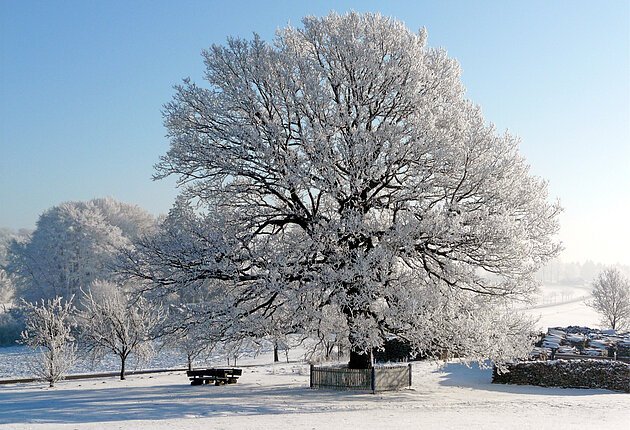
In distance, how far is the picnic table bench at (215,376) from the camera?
2762 centimetres

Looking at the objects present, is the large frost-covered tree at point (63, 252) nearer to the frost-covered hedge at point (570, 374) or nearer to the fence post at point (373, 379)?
the frost-covered hedge at point (570, 374)

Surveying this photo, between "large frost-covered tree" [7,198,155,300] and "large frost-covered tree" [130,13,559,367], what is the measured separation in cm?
4881

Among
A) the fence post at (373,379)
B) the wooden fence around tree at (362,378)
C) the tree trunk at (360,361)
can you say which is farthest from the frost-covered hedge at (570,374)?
the fence post at (373,379)

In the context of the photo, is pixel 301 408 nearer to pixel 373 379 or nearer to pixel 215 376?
pixel 373 379

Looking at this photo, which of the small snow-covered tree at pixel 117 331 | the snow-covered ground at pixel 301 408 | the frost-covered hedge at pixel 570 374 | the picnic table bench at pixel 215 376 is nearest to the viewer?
the snow-covered ground at pixel 301 408

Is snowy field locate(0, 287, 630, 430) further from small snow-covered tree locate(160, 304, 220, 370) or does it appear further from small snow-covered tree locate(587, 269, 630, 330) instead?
small snow-covered tree locate(587, 269, 630, 330)

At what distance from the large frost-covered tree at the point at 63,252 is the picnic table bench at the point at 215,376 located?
43.6 meters

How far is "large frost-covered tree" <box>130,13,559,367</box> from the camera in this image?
21.0 m

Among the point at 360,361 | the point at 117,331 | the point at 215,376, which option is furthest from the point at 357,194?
the point at 117,331

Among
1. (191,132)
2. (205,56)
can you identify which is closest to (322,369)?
(191,132)

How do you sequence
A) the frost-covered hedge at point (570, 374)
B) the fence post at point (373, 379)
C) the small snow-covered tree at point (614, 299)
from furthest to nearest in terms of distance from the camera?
the small snow-covered tree at point (614, 299) → the frost-covered hedge at point (570, 374) → the fence post at point (373, 379)

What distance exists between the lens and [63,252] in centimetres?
7369

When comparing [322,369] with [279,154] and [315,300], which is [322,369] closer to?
[315,300]

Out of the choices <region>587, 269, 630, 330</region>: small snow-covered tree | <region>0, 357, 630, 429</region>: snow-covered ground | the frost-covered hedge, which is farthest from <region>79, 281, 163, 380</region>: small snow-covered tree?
<region>587, 269, 630, 330</region>: small snow-covered tree
